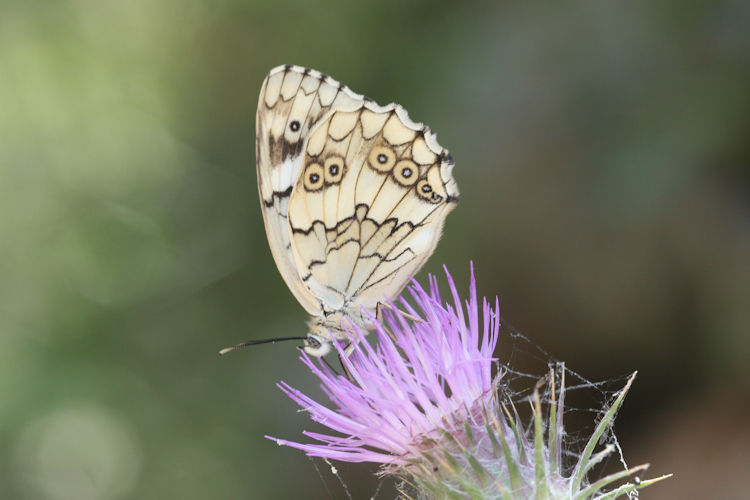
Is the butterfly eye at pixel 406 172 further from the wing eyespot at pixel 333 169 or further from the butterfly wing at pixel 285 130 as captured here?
the butterfly wing at pixel 285 130

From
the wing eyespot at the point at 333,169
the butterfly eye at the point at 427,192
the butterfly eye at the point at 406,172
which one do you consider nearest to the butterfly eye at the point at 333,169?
the wing eyespot at the point at 333,169

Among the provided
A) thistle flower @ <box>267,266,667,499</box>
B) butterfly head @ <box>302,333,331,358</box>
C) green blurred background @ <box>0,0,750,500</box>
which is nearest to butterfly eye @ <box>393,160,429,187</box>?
thistle flower @ <box>267,266,667,499</box>

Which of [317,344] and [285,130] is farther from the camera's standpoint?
[285,130]

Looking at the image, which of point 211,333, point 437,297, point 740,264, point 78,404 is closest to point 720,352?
point 740,264

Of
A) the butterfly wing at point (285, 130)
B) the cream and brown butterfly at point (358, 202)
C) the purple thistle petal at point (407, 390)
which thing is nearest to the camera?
the purple thistle petal at point (407, 390)

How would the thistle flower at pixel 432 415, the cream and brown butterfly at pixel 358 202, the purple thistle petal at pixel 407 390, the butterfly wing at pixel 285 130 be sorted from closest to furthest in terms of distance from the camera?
the thistle flower at pixel 432 415 → the purple thistle petal at pixel 407 390 → the cream and brown butterfly at pixel 358 202 → the butterfly wing at pixel 285 130

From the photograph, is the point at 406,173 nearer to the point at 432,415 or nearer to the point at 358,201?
the point at 358,201

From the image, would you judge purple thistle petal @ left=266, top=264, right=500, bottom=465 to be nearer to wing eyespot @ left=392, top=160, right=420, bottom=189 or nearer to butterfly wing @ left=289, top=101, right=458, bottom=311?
butterfly wing @ left=289, top=101, right=458, bottom=311

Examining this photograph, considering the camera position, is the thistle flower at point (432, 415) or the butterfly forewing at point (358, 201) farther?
the butterfly forewing at point (358, 201)

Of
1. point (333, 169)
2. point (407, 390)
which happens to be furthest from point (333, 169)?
point (407, 390)
